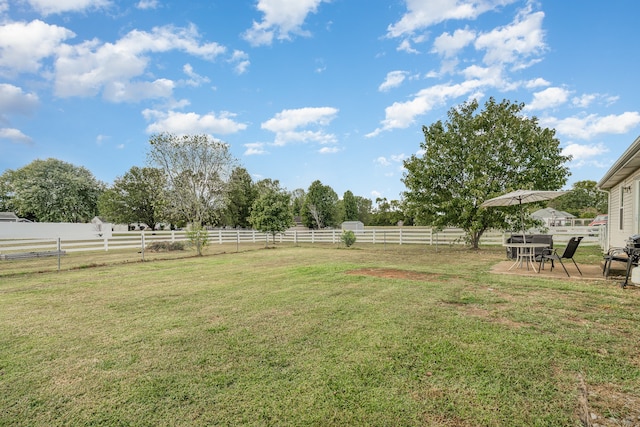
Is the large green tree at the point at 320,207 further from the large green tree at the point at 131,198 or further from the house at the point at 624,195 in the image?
the house at the point at 624,195

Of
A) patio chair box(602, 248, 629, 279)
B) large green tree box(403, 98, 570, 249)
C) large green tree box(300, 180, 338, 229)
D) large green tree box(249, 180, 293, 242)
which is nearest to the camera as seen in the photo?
patio chair box(602, 248, 629, 279)

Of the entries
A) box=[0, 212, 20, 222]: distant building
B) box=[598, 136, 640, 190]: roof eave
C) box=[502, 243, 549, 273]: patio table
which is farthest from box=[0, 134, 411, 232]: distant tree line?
box=[502, 243, 549, 273]: patio table

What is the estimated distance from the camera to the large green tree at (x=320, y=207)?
43.0 metres

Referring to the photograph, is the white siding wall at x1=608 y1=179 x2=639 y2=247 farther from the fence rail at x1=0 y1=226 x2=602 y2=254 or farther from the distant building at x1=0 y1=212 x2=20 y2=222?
the distant building at x1=0 y1=212 x2=20 y2=222

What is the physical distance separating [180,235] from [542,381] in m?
20.0

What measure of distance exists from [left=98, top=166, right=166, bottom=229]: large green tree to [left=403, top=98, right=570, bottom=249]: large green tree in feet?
107

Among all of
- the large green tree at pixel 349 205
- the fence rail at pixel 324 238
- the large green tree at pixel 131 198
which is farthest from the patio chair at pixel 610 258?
the large green tree at pixel 349 205

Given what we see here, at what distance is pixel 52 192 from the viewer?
37656 mm

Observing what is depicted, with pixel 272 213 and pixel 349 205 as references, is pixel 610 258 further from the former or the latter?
pixel 349 205

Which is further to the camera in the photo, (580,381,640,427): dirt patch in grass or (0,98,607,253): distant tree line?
(0,98,607,253): distant tree line

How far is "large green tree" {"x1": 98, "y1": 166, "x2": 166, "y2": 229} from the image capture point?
37.0 m

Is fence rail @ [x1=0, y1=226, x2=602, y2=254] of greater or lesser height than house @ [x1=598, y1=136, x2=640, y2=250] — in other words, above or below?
below

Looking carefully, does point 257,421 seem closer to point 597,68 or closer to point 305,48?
point 597,68

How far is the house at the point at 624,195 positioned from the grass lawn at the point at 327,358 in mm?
3907
